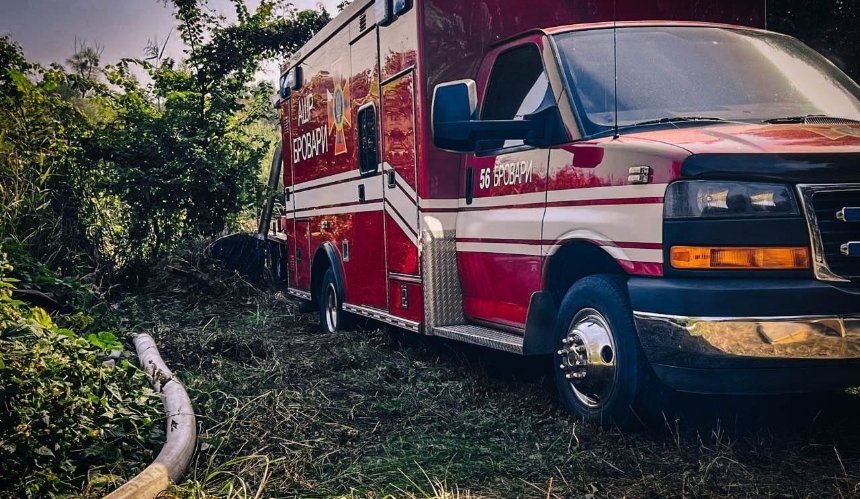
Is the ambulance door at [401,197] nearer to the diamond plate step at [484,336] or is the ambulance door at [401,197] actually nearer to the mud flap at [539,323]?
the diamond plate step at [484,336]

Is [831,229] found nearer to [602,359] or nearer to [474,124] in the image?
[602,359]

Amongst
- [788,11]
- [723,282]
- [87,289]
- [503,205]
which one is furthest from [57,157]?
[723,282]

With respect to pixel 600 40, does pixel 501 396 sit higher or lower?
lower

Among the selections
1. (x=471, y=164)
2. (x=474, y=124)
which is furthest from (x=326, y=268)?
(x=474, y=124)

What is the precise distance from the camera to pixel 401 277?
6.71 meters

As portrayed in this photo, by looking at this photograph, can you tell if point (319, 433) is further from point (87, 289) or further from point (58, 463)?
point (87, 289)

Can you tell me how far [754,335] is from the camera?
12.6 feet

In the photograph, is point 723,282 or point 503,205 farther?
point 503,205

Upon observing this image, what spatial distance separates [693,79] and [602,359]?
1636 millimetres

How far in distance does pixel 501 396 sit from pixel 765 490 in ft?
6.86

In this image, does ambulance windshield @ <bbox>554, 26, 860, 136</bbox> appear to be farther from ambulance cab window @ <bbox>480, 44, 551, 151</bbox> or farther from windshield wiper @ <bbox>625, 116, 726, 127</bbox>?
ambulance cab window @ <bbox>480, 44, 551, 151</bbox>

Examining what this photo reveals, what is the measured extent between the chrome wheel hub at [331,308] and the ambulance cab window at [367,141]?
1537mm

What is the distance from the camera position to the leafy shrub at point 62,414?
3791 millimetres

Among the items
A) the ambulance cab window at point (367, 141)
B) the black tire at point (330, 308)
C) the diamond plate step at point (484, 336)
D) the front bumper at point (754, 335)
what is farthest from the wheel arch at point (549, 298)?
the black tire at point (330, 308)
